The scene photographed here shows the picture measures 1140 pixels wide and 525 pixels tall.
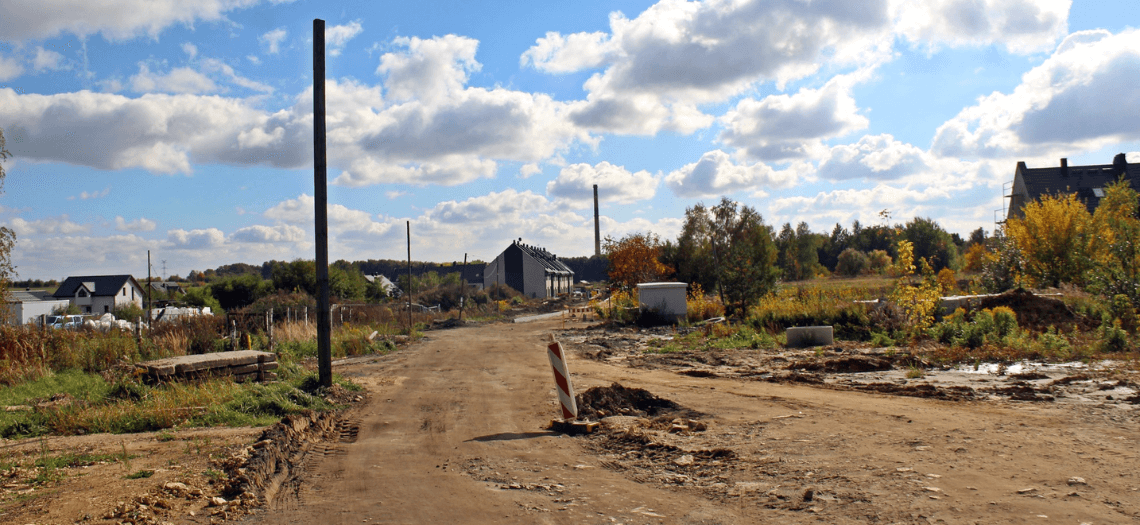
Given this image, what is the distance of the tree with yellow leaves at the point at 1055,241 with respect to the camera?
2492 centimetres

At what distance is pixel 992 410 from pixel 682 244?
35.5 m

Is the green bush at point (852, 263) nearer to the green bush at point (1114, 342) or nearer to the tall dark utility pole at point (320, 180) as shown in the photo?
the green bush at point (1114, 342)

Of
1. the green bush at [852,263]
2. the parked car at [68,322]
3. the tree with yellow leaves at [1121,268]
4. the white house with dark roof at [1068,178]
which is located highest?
the white house with dark roof at [1068,178]

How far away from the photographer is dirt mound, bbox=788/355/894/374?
13062mm

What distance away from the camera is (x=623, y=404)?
380 inches

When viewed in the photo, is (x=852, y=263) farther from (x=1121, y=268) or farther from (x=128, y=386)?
(x=128, y=386)

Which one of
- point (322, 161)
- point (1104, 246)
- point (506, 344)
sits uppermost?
point (322, 161)

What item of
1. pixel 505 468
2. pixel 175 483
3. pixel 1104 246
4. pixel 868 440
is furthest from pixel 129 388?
pixel 1104 246

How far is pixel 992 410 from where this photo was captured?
8.35 metres

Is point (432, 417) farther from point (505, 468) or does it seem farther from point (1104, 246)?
point (1104, 246)

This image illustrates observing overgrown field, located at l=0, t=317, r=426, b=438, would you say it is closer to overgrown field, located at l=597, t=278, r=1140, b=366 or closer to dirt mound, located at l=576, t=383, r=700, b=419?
dirt mound, located at l=576, t=383, r=700, b=419

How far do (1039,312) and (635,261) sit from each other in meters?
27.1

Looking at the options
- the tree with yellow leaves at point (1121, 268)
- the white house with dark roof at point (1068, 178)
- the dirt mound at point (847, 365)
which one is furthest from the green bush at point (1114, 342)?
the white house with dark roof at point (1068, 178)

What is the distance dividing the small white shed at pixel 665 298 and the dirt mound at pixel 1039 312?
12223mm
